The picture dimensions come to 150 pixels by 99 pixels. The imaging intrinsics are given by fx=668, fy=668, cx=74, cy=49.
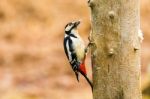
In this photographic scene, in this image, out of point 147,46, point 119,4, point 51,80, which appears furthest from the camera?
point 147,46

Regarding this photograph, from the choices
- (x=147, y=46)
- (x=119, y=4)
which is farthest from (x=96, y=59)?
(x=147, y=46)

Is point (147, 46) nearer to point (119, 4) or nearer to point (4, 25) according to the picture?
point (4, 25)

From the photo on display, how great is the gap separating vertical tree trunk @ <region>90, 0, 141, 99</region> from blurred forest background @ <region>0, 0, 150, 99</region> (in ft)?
29.2

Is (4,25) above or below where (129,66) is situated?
below

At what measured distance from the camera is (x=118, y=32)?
12.9 feet

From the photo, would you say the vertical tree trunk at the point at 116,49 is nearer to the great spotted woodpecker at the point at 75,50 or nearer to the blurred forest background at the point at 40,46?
the great spotted woodpecker at the point at 75,50

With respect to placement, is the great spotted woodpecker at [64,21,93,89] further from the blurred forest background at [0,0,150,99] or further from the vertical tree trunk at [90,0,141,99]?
the blurred forest background at [0,0,150,99]

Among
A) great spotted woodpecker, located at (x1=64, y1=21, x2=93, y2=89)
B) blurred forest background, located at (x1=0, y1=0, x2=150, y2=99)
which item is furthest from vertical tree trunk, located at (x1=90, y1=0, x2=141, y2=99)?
blurred forest background, located at (x1=0, y1=0, x2=150, y2=99)

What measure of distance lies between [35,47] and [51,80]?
65.9 inches

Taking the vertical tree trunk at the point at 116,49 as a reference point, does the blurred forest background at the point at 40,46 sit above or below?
below

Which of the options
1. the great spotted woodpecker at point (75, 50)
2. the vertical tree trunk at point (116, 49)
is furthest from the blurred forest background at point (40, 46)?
the vertical tree trunk at point (116, 49)

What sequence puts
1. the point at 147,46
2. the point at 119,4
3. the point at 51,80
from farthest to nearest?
1. the point at 147,46
2. the point at 51,80
3. the point at 119,4

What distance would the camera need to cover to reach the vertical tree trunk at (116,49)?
12.9 feet

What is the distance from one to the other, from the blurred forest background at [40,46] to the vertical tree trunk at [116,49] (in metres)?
8.91
